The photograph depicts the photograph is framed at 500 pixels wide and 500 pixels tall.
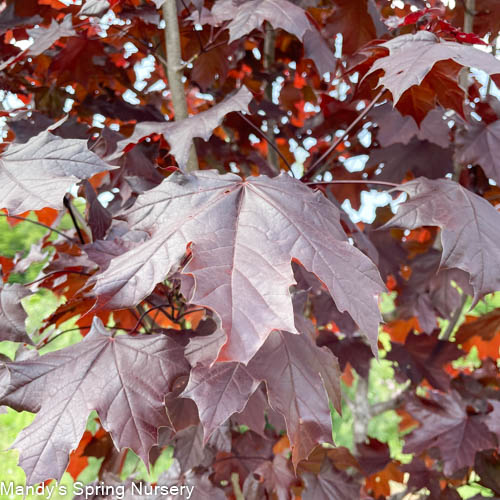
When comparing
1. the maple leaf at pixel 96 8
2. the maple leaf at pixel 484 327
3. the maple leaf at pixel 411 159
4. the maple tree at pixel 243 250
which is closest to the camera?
the maple tree at pixel 243 250

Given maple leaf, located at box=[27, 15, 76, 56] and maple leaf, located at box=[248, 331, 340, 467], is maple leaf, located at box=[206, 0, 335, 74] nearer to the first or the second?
maple leaf, located at box=[27, 15, 76, 56]

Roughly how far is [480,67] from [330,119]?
0.63m

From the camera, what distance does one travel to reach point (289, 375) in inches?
29.3

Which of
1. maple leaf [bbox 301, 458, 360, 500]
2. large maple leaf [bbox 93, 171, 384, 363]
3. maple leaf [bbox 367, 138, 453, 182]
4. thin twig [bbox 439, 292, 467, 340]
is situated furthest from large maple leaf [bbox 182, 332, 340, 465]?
thin twig [bbox 439, 292, 467, 340]

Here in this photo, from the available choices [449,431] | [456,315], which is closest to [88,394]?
[449,431]

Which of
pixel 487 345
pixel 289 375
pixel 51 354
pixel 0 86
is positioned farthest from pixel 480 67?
pixel 487 345

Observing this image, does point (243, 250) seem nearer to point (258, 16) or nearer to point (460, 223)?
point (460, 223)

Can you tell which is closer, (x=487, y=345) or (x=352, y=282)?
(x=352, y=282)

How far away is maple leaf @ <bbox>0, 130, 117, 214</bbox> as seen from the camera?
70 cm

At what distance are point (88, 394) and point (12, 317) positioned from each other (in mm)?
215

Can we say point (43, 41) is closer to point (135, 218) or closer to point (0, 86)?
point (0, 86)

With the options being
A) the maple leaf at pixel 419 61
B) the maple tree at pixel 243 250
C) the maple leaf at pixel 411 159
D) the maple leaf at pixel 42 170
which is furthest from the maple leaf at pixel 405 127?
the maple leaf at pixel 42 170

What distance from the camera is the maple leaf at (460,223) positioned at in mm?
773

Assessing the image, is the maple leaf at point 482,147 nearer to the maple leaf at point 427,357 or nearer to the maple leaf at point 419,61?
the maple leaf at point 419,61
